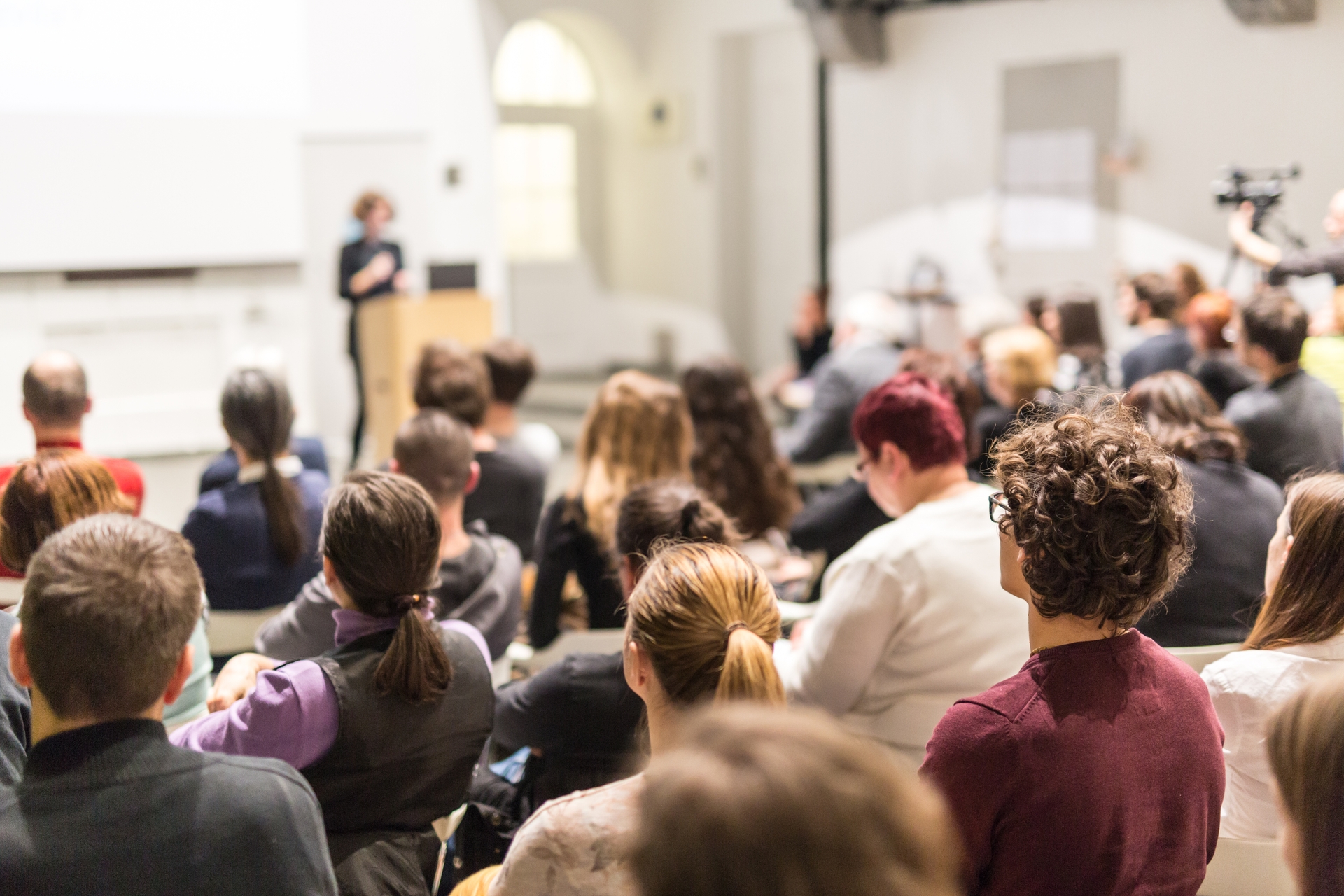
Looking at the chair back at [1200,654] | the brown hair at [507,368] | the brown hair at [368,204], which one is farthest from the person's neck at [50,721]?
the brown hair at [368,204]

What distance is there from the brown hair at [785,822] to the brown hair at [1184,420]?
205 cm

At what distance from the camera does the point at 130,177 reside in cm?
736

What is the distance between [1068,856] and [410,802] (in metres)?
0.98

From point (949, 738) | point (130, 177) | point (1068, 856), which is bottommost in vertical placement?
point (1068, 856)

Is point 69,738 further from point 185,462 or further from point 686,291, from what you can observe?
point 686,291

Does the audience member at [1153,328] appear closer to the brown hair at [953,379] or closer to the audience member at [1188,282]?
the audience member at [1188,282]

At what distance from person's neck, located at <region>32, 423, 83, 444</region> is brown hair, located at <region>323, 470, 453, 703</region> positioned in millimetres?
1687

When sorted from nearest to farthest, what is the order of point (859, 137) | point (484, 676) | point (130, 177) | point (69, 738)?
point (69, 738)
point (484, 676)
point (130, 177)
point (859, 137)

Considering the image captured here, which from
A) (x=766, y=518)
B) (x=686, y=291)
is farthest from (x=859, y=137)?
(x=766, y=518)

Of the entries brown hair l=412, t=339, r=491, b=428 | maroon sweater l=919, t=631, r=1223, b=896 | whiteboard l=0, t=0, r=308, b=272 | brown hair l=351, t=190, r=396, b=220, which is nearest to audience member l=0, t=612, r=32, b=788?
maroon sweater l=919, t=631, r=1223, b=896

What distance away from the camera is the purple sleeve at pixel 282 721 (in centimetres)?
170

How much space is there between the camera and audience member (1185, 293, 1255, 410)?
4391mm

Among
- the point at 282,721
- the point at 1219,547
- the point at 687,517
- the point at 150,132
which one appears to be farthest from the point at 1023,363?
the point at 150,132

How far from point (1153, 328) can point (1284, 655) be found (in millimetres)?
3644
